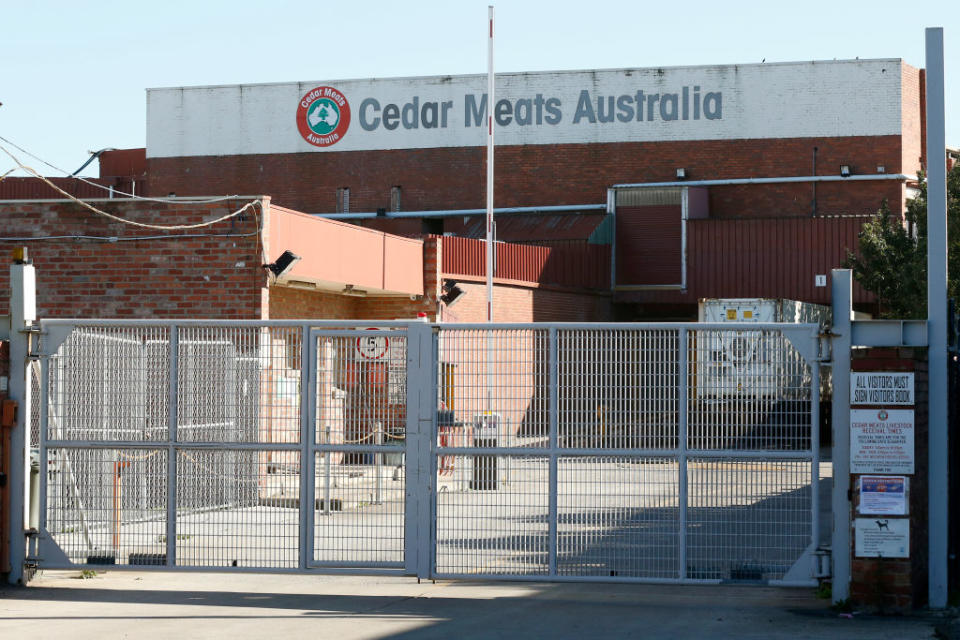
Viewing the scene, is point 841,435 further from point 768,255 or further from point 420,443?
point 768,255

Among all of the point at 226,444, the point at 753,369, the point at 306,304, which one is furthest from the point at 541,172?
the point at 753,369

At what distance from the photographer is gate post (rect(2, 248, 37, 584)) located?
10773 millimetres

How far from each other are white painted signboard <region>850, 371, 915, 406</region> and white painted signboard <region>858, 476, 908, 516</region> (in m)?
0.57

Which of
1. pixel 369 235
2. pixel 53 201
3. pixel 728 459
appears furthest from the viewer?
pixel 369 235

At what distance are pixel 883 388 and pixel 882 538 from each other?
1111mm

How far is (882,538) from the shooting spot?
31.5ft

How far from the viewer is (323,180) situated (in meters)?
49.6

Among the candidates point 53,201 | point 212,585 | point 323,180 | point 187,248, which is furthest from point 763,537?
point 323,180

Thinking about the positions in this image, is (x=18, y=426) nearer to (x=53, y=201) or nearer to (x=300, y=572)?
(x=300, y=572)

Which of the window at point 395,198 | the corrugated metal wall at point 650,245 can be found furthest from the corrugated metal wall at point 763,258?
the window at point 395,198

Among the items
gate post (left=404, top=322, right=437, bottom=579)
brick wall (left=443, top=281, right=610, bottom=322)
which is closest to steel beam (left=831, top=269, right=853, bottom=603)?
gate post (left=404, top=322, right=437, bottom=579)

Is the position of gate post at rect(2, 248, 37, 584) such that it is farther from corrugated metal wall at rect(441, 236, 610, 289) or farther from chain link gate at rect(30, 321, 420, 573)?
corrugated metal wall at rect(441, 236, 610, 289)

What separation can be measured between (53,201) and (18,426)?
29.3ft

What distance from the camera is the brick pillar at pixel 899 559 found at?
31.4 feet
